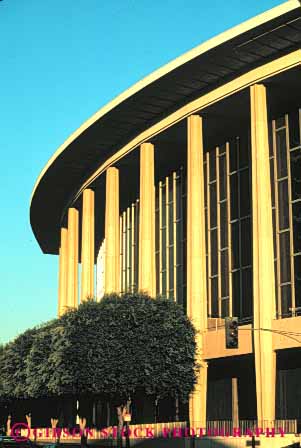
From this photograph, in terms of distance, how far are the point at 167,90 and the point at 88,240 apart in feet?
85.1

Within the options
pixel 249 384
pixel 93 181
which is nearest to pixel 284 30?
pixel 249 384

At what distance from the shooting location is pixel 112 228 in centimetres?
7381

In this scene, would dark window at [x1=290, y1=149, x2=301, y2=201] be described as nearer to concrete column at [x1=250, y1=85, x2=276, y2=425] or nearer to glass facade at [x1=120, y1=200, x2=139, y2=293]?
concrete column at [x1=250, y1=85, x2=276, y2=425]

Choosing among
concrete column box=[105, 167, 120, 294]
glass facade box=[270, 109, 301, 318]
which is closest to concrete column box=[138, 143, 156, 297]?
concrete column box=[105, 167, 120, 294]

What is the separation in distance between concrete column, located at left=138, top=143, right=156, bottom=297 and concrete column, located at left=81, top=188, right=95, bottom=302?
49.7 ft

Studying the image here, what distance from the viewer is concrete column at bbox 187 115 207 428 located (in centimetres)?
5603

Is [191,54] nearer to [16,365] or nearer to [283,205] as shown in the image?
[283,205]

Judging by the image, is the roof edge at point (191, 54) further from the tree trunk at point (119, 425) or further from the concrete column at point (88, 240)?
the tree trunk at point (119, 425)

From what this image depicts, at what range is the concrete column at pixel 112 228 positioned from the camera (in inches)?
2901

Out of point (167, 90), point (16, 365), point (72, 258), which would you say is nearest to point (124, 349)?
point (167, 90)

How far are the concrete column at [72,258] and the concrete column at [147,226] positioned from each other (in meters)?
24.5

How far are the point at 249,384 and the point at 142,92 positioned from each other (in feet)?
80.6

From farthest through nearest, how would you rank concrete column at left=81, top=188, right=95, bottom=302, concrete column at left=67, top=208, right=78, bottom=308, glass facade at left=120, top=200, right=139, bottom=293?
concrete column at left=67, top=208, right=78, bottom=308 → glass facade at left=120, top=200, right=139, bottom=293 → concrete column at left=81, top=188, right=95, bottom=302

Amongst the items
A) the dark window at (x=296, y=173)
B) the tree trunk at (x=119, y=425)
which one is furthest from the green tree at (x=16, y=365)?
the dark window at (x=296, y=173)
